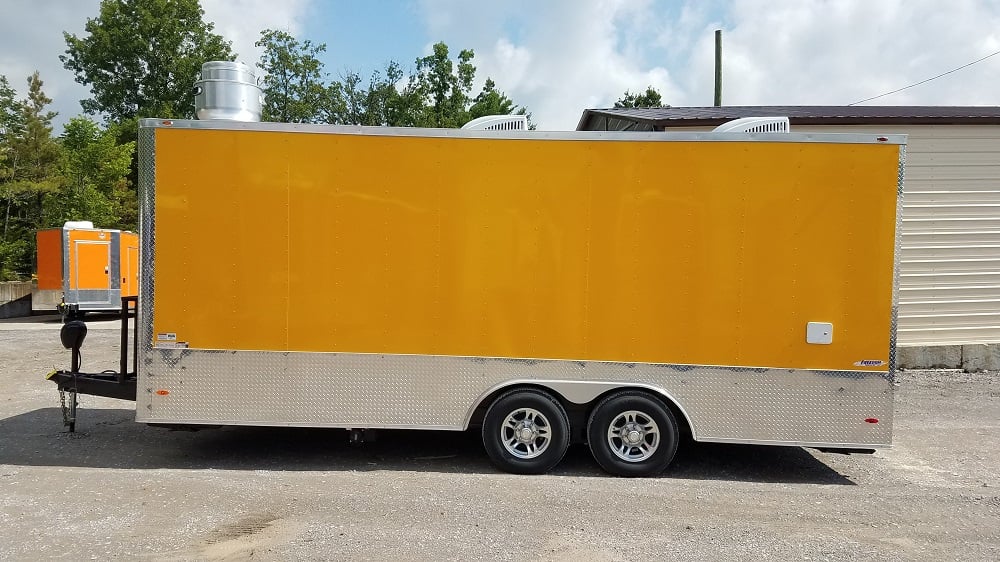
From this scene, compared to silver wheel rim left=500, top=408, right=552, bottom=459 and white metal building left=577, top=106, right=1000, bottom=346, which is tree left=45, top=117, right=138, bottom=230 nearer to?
white metal building left=577, top=106, right=1000, bottom=346

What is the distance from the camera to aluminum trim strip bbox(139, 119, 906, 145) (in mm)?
5664

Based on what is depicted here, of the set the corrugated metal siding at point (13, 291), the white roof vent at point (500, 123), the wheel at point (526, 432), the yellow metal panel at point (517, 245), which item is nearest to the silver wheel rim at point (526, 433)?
the wheel at point (526, 432)

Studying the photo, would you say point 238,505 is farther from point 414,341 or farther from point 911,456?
point 911,456

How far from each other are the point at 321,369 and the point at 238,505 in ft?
4.14

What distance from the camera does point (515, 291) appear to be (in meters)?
5.75


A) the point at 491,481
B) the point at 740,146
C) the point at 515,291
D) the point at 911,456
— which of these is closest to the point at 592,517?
the point at 491,481

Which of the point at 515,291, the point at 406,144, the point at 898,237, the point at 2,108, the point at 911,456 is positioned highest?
the point at 2,108

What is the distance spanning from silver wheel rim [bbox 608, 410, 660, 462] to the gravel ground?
0.86 ft

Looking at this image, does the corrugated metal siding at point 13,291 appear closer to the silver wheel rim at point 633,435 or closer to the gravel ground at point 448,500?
the gravel ground at point 448,500

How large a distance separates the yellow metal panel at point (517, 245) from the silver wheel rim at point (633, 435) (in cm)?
57

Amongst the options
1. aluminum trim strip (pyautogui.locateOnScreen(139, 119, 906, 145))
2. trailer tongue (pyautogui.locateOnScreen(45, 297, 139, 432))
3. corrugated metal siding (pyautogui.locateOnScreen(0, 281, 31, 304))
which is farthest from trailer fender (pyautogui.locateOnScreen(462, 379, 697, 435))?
corrugated metal siding (pyautogui.locateOnScreen(0, 281, 31, 304))

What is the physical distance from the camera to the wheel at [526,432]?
579 centimetres

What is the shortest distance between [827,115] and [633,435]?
761 cm

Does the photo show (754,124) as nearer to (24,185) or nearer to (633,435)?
(633,435)
